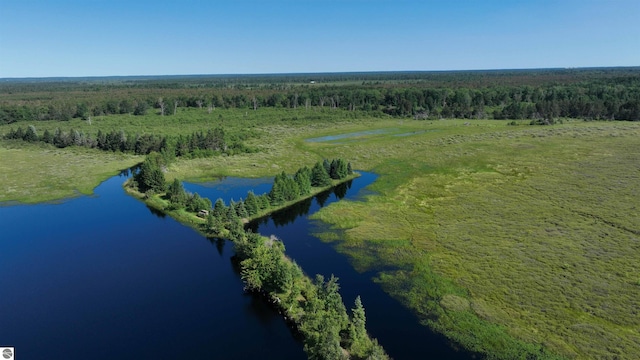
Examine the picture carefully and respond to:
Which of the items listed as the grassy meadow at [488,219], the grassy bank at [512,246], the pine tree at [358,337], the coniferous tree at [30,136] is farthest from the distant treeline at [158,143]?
the pine tree at [358,337]

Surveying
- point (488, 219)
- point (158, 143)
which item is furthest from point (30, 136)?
point (488, 219)

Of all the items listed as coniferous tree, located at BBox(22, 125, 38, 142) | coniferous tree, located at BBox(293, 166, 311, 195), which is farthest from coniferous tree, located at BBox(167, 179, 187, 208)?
coniferous tree, located at BBox(22, 125, 38, 142)

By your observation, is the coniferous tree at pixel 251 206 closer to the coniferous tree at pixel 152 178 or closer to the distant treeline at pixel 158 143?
the coniferous tree at pixel 152 178

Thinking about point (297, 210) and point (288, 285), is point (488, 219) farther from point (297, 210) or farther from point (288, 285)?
point (288, 285)

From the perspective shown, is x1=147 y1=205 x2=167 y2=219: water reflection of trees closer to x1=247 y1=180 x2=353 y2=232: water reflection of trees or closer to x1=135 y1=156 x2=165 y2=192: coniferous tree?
x1=135 y1=156 x2=165 y2=192: coniferous tree

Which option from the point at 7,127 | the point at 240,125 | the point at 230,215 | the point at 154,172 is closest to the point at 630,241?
the point at 230,215
